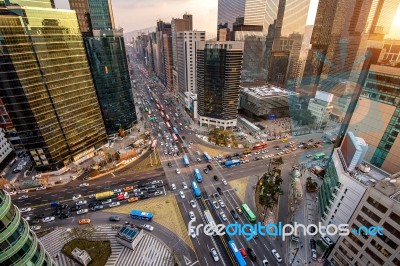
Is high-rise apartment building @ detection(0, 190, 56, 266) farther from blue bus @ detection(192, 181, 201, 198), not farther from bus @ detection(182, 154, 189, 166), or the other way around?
bus @ detection(182, 154, 189, 166)

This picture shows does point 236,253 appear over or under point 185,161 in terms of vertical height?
under

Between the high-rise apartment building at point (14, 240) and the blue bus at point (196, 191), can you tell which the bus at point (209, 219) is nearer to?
the blue bus at point (196, 191)

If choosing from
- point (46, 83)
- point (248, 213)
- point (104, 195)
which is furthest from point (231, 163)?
point (46, 83)

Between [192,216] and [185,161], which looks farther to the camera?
[185,161]

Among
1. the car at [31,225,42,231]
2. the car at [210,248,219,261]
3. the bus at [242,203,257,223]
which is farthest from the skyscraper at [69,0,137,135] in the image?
the car at [210,248,219,261]

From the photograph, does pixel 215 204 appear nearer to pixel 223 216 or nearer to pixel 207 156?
pixel 223 216

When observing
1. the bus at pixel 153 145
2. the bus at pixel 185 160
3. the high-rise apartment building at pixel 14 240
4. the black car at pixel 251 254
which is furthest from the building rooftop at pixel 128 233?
the bus at pixel 153 145

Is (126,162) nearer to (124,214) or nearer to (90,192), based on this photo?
(90,192)
